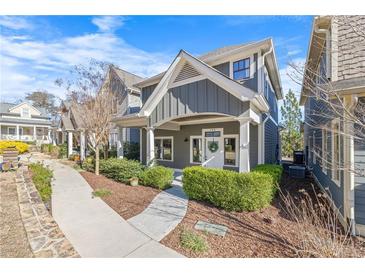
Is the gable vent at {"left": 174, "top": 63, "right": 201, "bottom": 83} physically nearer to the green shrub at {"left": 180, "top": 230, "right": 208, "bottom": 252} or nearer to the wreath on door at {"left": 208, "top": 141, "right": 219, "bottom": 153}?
the wreath on door at {"left": 208, "top": 141, "right": 219, "bottom": 153}

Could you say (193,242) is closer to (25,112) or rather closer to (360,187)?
(360,187)

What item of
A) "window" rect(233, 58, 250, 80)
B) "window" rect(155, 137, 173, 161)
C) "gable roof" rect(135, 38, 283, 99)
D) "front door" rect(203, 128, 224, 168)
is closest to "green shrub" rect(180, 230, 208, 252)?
"front door" rect(203, 128, 224, 168)

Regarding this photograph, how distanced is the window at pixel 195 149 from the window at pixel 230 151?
1705 mm

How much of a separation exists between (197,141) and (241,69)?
5.00 metres

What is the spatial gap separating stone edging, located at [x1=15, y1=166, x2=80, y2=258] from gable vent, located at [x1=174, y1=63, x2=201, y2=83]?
21.5ft

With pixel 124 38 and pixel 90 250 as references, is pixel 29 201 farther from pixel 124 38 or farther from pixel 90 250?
pixel 124 38

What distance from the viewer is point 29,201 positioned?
5637 mm

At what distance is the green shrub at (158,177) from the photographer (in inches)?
332

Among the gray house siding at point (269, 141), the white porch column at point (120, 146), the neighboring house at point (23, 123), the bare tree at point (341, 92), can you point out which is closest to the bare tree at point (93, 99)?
the white porch column at point (120, 146)

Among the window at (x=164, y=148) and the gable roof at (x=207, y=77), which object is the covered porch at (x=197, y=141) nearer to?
the window at (x=164, y=148)

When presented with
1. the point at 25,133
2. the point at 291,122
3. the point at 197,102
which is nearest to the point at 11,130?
the point at 25,133

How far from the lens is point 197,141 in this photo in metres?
12.3

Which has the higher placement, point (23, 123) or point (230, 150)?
point (23, 123)
